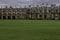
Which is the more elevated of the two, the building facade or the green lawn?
the green lawn

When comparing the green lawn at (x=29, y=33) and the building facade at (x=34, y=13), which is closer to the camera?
the green lawn at (x=29, y=33)

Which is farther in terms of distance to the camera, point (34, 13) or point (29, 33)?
point (34, 13)

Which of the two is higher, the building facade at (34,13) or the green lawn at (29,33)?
the green lawn at (29,33)

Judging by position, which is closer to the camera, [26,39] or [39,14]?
[26,39]

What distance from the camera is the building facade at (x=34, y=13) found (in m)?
86.3

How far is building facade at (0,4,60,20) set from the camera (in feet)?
283

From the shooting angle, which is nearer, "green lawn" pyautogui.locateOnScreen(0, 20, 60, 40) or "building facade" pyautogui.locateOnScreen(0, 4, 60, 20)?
"green lawn" pyautogui.locateOnScreen(0, 20, 60, 40)

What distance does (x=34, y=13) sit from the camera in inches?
3533

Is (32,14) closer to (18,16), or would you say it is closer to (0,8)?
(18,16)

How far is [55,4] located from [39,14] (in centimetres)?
1684

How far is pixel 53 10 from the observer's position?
93938mm

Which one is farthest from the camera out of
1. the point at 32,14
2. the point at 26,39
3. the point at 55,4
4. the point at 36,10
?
the point at 55,4

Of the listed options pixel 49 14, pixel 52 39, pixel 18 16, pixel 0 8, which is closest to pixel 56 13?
pixel 49 14

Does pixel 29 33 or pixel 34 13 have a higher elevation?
pixel 29 33
